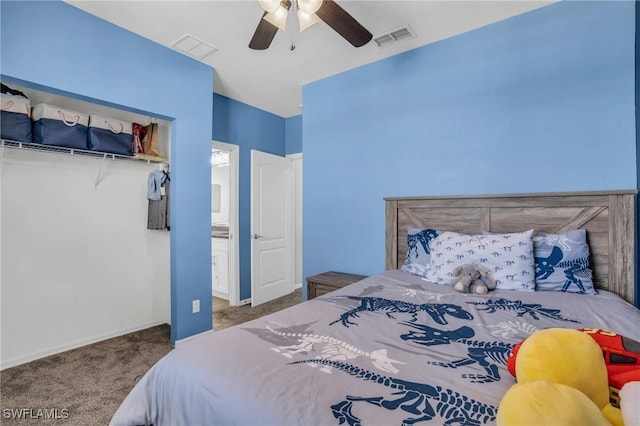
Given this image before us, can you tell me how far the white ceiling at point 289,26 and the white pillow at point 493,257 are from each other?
1.64 metres

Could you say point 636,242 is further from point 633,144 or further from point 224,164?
point 224,164

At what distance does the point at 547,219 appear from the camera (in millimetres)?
2135

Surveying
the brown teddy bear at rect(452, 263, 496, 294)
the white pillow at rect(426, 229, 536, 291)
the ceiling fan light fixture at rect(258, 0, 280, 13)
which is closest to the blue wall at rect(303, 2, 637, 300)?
the white pillow at rect(426, 229, 536, 291)

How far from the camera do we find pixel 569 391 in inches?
23.7

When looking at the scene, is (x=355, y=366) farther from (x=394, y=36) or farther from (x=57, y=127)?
(x=57, y=127)

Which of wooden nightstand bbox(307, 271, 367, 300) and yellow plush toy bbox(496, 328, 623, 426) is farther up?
yellow plush toy bbox(496, 328, 623, 426)

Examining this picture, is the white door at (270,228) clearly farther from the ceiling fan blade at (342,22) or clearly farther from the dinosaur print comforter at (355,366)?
the dinosaur print comforter at (355,366)

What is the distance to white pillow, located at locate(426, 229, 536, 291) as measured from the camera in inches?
74.0

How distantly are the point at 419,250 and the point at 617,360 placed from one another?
5.07 feet

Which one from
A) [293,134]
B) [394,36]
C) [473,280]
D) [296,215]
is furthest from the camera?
[296,215]

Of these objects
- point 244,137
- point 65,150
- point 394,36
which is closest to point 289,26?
point 394,36

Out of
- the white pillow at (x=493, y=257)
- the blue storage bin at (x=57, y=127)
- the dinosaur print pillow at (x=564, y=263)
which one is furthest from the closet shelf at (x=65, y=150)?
the dinosaur print pillow at (x=564, y=263)

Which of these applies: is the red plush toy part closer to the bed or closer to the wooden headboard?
the bed

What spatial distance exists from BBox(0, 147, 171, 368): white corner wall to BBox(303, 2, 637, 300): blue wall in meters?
1.76
